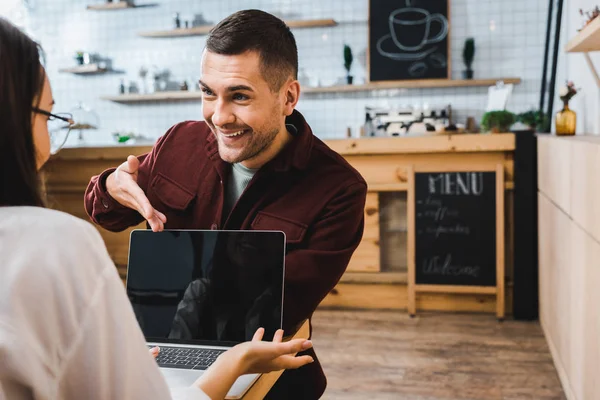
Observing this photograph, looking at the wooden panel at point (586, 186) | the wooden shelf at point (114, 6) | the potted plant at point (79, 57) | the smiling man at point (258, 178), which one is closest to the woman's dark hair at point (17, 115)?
the smiling man at point (258, 178)

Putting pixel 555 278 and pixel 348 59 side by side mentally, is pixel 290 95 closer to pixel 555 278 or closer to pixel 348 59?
pixel 555 278

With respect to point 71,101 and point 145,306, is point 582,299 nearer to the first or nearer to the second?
point 145,306

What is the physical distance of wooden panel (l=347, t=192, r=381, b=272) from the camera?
13.0 ft

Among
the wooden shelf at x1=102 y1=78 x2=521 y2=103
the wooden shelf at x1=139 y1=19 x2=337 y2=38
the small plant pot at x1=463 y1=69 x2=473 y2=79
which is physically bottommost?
the wooden shelf at x1=102 y1=78 x2=521 y2=103

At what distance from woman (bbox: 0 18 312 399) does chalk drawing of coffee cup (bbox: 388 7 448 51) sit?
5.32 metres

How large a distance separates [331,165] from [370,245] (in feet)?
8.11

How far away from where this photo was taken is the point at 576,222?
93.3 inches

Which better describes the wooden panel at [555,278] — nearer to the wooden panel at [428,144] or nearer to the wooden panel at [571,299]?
the wooden panel at [571,299]

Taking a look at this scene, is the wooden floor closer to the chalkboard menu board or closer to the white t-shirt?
the chalkboard menu board

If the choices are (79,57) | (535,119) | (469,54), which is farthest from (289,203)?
(79,57)

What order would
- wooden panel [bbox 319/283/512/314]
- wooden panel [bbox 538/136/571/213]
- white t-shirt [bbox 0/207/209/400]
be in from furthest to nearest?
wooden panel [bbox 319/283/512/314] < wooden panel [bbox 538/136/571/213] < white t-shirt [bbox 0/207/209/400]

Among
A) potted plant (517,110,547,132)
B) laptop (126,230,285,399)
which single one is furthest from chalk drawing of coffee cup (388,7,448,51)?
laptop (126,230,285,399)

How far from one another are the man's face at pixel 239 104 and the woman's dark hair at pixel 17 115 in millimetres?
751

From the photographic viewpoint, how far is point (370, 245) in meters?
3.96
